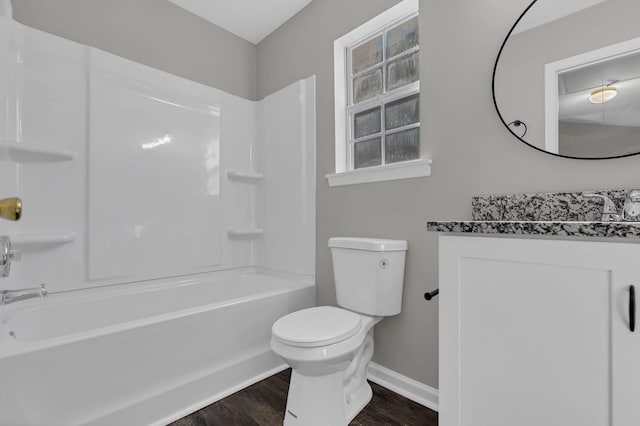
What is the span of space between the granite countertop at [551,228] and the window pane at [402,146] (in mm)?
945

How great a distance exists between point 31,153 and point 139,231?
0.69 meters

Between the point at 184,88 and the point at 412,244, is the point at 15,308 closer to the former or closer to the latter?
the point at 184,88

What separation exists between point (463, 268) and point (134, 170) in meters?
2.02

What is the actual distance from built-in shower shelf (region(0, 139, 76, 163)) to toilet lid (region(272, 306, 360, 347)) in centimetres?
151

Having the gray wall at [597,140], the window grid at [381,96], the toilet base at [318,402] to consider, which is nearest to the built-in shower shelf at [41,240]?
the toilet base at [318,402]

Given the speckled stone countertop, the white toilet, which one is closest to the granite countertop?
the speckled stone countertop

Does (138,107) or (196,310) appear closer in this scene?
(196,310)

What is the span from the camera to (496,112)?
1.34m

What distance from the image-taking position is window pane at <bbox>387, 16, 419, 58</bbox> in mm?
1825

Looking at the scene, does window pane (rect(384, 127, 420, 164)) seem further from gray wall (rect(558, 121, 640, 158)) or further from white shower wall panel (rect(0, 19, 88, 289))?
white shower wall panel (rect(0, 19, 88, 289))

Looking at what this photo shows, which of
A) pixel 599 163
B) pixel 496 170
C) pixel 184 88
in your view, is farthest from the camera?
pixel 184 88

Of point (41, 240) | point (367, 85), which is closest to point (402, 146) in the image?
point (367, 85)

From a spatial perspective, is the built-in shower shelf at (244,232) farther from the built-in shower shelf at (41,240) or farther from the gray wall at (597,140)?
the gray wall at (597,140)

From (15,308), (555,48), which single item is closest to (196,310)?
(15,308)
